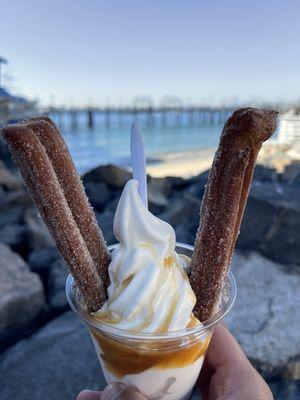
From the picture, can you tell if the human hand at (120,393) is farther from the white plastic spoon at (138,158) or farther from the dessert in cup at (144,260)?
the white plastic spoon at (138,158)

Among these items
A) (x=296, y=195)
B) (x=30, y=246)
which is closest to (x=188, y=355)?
(x=296, y=195)

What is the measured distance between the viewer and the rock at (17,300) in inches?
130

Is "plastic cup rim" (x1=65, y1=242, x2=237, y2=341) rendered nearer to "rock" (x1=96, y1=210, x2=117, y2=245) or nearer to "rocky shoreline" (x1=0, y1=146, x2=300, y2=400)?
"rocky shoreline" (x1=0, y1=146, x2=300, y2=400)

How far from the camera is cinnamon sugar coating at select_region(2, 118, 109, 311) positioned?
1.10 m

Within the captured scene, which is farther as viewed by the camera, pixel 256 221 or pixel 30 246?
pixel 30 246

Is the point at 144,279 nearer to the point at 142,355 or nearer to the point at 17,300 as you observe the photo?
the point at 142,355

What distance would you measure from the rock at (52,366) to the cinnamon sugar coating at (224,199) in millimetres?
1633

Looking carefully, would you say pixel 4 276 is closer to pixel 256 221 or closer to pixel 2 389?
pixel 2 389

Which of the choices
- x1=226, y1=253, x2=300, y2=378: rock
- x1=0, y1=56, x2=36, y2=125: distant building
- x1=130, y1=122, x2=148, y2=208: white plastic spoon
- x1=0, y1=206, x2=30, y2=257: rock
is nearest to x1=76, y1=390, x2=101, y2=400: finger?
x1=130, y1=122, x2=148, y2=208: white plastic spoon

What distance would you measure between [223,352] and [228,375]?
0.11 metres

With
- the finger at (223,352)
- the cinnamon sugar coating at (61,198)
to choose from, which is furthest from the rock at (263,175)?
the cinnamon sugar coating at (61,198)

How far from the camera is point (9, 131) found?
1078 mm

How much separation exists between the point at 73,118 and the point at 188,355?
151 ft

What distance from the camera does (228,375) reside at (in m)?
1.51
